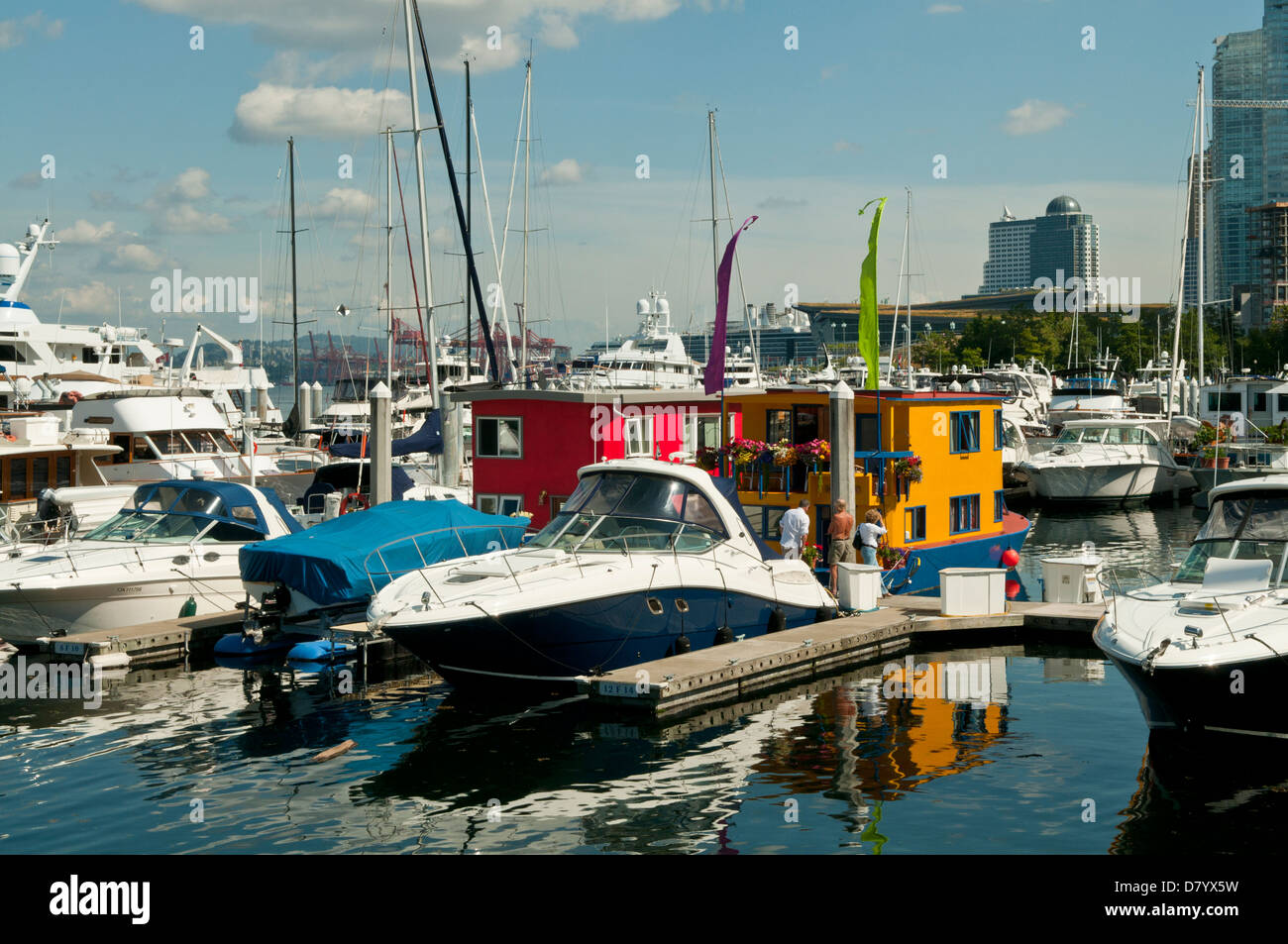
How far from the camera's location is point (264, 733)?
1474 centimetres

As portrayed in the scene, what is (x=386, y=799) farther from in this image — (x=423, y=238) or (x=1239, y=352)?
(x=1239, y=352)

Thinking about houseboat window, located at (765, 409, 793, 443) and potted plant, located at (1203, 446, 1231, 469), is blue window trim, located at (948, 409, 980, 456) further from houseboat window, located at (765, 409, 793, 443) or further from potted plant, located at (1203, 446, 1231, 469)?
potted plant, located at (1203, 446, 1231, 469)

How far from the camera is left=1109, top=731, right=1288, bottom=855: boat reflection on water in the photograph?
10.9 m

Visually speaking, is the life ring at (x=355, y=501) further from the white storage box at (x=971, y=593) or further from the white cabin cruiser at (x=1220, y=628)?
the white cabin cruiser at (x=1220, y=628)

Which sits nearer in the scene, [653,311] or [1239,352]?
[653,311]

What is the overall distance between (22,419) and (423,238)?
988cm

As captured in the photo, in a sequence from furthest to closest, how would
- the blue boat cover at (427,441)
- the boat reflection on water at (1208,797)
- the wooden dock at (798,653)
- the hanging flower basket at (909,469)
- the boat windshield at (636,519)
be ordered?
the blue boat cover at (427,441), the hanging flower basket at (909,469), the boat windshield at (636,519), the wooden dock at (798,653), the boat reflection on water at (1208,797)

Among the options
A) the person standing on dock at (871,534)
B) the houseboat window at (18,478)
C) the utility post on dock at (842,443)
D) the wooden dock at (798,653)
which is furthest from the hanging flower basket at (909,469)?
the houseboat window at (18,478)

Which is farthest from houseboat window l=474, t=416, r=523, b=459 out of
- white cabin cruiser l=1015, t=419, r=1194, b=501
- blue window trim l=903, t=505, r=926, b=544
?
white cabin cruiser l=1015, t=419, r=1194, b=501

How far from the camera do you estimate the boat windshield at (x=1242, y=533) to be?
14.0 meters

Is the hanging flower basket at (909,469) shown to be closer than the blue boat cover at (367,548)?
No

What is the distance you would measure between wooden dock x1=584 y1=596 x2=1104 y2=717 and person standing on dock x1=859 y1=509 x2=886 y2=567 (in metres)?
0.82

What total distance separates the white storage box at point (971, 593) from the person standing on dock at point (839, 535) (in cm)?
159
